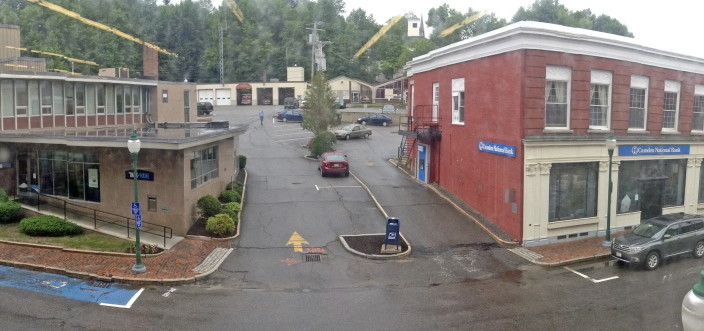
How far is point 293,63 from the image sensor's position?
9688 cm

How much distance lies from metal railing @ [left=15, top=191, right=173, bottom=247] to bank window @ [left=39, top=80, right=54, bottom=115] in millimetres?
4487

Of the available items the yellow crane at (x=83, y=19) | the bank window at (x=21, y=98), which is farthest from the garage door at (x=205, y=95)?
the bank window at (x=21, y=98)

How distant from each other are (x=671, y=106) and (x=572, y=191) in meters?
7.89

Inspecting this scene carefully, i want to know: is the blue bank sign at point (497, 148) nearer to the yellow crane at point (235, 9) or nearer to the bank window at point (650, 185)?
the bank window at point (650, 185)

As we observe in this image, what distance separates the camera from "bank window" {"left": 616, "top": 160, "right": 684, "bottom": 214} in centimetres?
2520

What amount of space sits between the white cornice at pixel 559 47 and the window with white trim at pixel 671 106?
2.79 feet

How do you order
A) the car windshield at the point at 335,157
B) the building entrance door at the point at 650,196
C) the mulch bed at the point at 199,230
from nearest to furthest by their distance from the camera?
1. the mulch bed at the point at 199,230
2. the building entrance door at the point at 650,196
3. the car windshield at the point at 335,157

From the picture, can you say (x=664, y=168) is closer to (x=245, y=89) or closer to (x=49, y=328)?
(x=49, y=328)

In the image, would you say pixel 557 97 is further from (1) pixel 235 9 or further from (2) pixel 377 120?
(1) pixel 235 9

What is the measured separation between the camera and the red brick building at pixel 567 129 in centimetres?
2234

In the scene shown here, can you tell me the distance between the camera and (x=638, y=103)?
84.5ft

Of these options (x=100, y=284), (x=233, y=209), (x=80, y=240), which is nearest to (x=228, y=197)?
(x=233, y=209)

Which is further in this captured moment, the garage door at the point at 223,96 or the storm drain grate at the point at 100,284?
the garage door at the point at 223,96

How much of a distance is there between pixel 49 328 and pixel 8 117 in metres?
16.6
